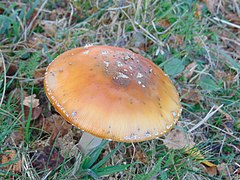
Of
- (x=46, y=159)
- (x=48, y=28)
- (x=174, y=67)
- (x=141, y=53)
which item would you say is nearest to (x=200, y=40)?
(x=174, y=67)

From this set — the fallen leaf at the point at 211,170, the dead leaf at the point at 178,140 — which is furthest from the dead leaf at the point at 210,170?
the dead leaf at the point at 178,140

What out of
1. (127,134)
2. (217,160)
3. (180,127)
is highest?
(127,134)

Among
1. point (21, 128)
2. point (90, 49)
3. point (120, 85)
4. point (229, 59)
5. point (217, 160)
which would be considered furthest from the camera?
point (229, 59)

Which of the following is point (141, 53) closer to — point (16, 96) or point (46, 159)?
point (16, 96)

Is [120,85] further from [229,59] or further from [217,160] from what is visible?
[229,59]

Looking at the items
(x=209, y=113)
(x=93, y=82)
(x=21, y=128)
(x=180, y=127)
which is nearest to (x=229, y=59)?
(x=209, y=113)

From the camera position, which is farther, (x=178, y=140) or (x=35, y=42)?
(x=35, y=42)

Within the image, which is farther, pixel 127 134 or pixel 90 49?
pixel 90 49
